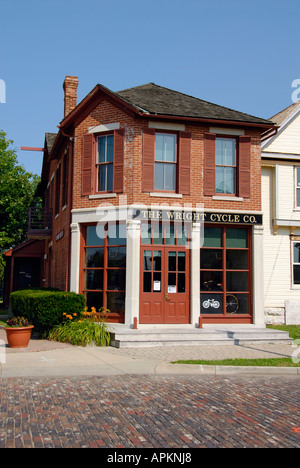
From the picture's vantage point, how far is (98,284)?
1582cm

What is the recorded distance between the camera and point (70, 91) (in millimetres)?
20812

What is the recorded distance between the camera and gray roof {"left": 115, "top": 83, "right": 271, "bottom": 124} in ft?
51.3

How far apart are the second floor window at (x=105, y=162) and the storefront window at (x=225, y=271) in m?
3.69

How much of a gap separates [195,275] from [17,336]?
5.94 m

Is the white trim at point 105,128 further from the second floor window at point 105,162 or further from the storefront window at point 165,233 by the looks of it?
the storefront window at point 165,233

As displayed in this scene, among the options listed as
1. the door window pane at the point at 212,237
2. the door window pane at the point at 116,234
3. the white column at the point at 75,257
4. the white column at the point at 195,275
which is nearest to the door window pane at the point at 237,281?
the door window pane at the point at 212,237

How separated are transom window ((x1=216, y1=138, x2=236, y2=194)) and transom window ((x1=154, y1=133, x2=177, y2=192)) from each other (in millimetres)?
1565

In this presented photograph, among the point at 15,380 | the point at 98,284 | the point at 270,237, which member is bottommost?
the point at 15,380

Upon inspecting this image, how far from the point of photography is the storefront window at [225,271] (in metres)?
15.8

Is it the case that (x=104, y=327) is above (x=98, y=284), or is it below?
below

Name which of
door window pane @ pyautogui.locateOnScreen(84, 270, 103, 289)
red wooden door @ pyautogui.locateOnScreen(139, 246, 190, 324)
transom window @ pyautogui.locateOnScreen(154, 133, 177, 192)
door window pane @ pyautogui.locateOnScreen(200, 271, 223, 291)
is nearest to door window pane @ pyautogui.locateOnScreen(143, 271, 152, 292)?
red wooden door @ pyautogui.locateOnScreen(139, 246, 190, 324)
